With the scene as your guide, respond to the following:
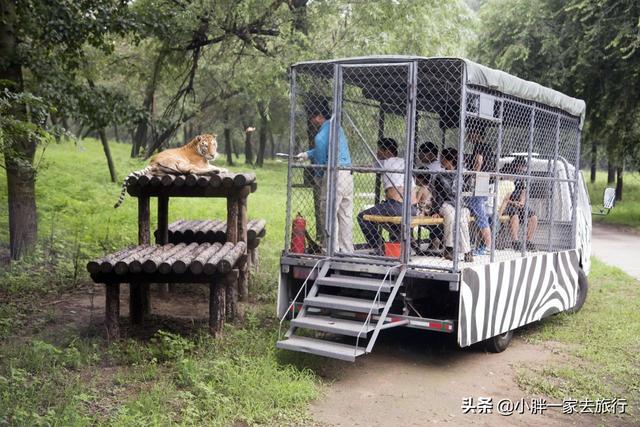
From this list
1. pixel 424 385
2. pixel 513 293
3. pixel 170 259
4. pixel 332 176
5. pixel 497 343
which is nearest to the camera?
pixel 424 385

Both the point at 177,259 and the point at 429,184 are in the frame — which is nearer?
the point at 177,259

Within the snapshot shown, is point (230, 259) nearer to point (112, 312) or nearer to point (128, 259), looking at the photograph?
point (128, 259)

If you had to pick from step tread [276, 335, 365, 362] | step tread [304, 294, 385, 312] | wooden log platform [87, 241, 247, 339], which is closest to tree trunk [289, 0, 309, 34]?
wooden log platform [87, 241, 247, 339]

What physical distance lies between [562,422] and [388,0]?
776 cm

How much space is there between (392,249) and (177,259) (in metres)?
2.16

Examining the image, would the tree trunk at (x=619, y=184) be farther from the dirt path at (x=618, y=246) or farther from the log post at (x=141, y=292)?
the log post at (x=141, y=292)

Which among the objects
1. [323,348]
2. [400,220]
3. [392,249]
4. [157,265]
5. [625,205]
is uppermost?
[400,220]

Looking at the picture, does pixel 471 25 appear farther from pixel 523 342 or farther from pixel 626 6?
pixel 523 342

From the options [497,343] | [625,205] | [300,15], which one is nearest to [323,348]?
[497,343]

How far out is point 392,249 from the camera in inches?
280

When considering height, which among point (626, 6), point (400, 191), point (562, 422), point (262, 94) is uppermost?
point (626, 6)

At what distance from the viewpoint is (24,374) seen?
5.66m

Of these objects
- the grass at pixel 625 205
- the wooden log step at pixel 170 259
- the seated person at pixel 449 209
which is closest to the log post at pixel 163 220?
the wooden log step at pixel 170 259

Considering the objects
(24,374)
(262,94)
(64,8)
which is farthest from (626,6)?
(24,374)
